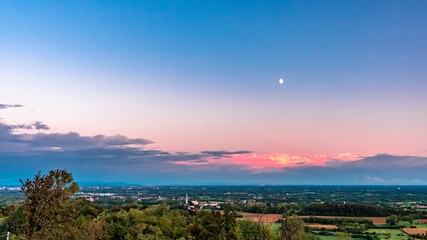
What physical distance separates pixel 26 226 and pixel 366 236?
71005 mm

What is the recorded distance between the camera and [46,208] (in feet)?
68.1

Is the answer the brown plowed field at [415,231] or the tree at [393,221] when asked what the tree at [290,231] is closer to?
the brown plowed field at [415,231]

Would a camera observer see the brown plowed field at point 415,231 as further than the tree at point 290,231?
Yes

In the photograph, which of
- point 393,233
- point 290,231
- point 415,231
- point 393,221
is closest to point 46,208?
point 290,231

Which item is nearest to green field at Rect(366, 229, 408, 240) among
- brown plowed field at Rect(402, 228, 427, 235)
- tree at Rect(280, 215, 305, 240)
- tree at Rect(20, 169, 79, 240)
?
brown plowed field at Rect(402, 228, 427, 235)

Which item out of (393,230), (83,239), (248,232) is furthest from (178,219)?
(393,230)

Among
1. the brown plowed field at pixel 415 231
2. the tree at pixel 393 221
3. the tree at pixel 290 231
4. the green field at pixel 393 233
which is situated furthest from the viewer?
the tree at pixel 393 221

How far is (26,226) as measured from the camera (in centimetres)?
2014

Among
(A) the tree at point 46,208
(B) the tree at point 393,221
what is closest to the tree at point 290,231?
(A) the tree at point 46,208

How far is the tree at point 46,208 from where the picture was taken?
2014cm

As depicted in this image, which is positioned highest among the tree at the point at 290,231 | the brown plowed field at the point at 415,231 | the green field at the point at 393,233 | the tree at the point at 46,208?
the tree at the point at 46,208

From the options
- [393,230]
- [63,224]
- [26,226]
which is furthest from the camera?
[393,230]

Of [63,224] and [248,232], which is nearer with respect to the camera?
[63,224]

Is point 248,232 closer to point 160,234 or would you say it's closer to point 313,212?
point 160,234
